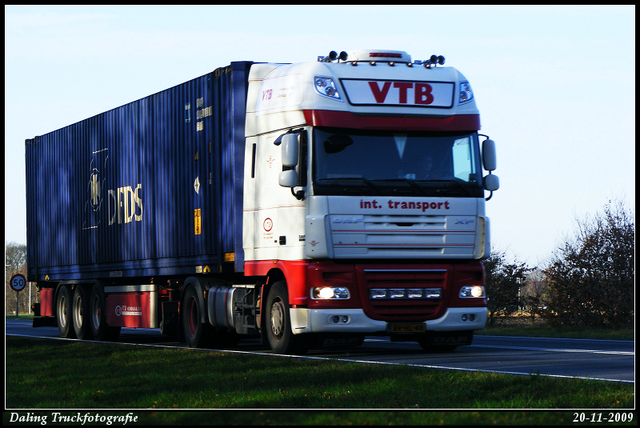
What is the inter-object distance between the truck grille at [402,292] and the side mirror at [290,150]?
1742 mm

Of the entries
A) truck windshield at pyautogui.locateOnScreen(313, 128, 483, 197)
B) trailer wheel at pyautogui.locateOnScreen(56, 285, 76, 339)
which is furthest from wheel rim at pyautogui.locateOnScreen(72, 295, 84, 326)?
truck windshield at pyautogui.locateOnScreen(313, 128, 483, 197)

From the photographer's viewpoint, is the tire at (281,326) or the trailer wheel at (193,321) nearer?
the tire at (281,326)

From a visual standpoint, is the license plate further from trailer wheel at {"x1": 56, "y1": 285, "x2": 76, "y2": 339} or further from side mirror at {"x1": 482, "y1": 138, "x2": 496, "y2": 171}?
trailer wheel at {"x1": 56, "y1": 285, "x2": 76, "y2": 339}

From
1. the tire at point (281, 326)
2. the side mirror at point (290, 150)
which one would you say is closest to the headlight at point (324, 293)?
the tire at point (281, 326)

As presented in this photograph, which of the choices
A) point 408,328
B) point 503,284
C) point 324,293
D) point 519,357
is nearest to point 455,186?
point 408,328

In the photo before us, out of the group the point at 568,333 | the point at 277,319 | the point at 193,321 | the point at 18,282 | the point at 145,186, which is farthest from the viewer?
the point at 18,282

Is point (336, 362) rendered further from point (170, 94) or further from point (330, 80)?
point (170, 94)

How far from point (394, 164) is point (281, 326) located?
2941mm

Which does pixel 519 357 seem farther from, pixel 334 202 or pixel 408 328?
pixel 334 202

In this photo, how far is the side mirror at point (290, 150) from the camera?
47.2ft

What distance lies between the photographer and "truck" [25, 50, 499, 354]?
14508 mm

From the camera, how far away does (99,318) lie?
22.4 metres

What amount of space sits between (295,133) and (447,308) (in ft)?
10.9

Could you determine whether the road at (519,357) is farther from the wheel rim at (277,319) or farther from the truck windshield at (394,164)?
the truck windshield at (394,164)
